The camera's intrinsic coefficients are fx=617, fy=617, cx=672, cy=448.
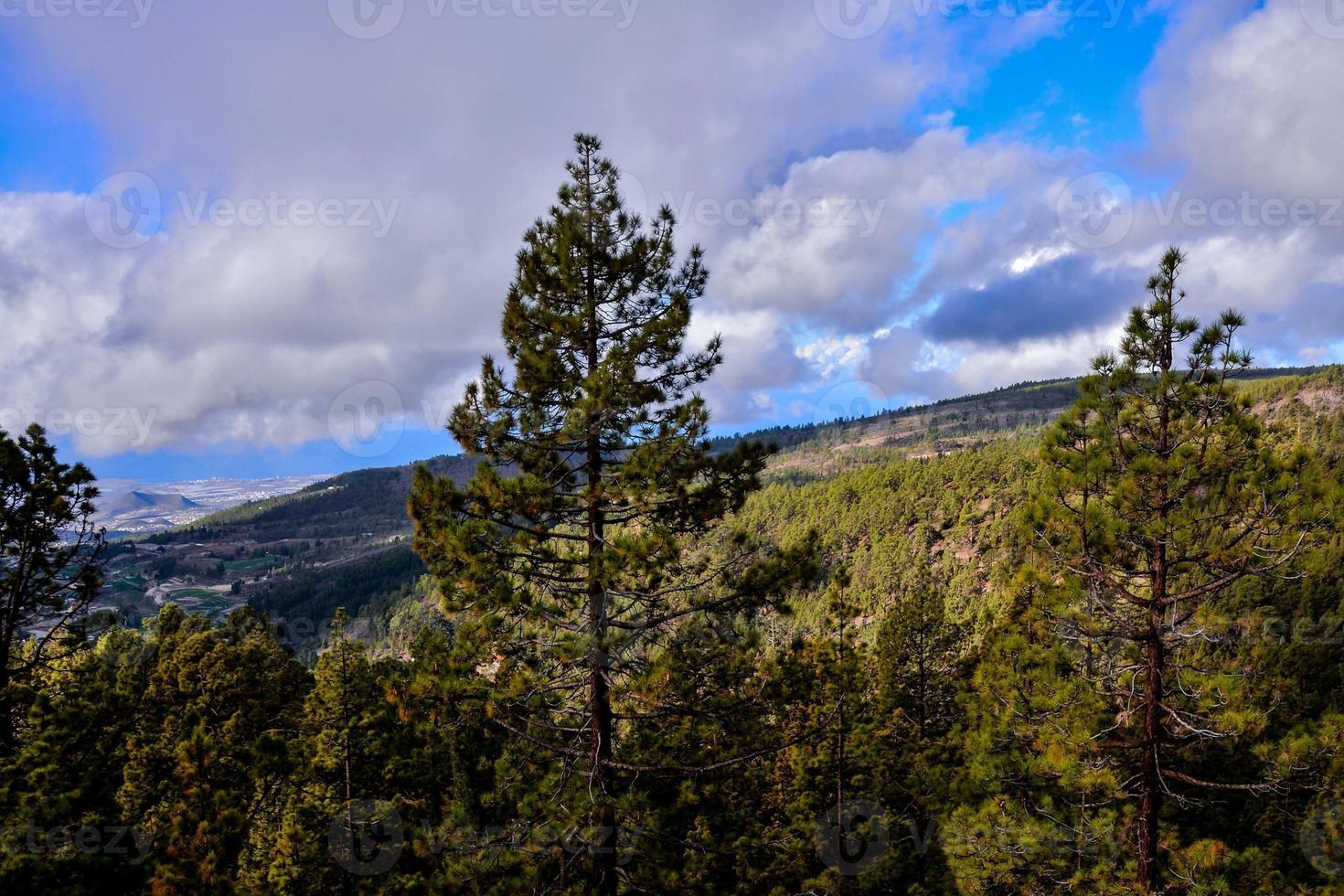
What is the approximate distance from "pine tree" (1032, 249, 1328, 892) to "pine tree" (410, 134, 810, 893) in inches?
191

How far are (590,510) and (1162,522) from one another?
859 cm

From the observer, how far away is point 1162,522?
9156 mm

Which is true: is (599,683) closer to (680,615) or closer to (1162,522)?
(680,615)

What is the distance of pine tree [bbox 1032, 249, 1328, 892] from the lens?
915 cm

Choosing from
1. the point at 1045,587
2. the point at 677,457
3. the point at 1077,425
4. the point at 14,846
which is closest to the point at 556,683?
the point at 677,457

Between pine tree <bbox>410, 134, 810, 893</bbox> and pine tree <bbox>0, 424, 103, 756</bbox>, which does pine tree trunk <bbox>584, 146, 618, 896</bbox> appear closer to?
pine tree <bbox>410, 134, 810, 893</bbox>

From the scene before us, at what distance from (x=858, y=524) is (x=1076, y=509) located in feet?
524

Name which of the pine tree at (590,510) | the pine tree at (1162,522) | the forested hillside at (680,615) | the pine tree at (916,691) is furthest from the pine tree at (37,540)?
the pine tree at (916,691)

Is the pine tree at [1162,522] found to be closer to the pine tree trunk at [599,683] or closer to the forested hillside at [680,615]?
the forested hillside at [680,615]

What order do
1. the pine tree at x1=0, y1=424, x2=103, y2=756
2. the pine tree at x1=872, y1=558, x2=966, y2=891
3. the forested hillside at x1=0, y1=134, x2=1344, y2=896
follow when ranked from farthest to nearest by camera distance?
the pine tree at x1=872, y1=558, x2=966, y2=891 < the pine tree at x1=0, y1=424, x2=103, y2=756 < the forested hillside at x1=0, y1=134, x2=1344, y2=896

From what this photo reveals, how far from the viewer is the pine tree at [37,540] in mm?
12219

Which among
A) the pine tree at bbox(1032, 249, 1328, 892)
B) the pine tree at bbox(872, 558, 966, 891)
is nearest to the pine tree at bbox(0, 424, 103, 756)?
the pine tree at bbox(1032, 249, 1328, 892)

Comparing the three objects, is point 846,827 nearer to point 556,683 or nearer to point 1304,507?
point 556,683

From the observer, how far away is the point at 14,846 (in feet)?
27.0
